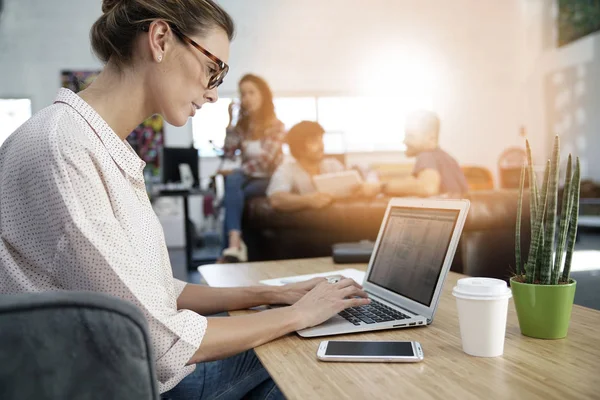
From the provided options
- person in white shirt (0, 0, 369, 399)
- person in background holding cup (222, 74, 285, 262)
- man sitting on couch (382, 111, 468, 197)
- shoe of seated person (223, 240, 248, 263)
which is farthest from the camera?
person in background holding cup (222, 74, 285, 262)

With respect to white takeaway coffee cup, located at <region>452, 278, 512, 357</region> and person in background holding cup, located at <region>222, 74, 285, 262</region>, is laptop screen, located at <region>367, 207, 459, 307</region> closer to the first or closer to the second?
white takeaway coffee cup, located at <region>452, 278, 512, 357</region>

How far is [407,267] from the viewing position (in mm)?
1217

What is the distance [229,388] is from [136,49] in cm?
68

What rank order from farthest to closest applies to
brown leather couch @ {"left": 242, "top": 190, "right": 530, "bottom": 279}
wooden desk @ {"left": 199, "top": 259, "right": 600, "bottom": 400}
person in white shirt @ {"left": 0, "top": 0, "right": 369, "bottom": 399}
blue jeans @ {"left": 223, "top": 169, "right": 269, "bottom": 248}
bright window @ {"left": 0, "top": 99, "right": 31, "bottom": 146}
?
1. bright window @ {"left": 0, "top": 99, "right": 31, "bottom": 146}
2. blue jeans @ {"left": 223, "top": 169, "right": 269, "bottom": 248}
3. brown leather couch @ {"left": 242, "top": 190, "right": 530, "bottom": 279}
4. person in white shirt @ {"left": 0, "top": 0, "right": 369, "bottom": 399}
5. wooden desk @ {"left": 199, "top": 259, "right": 600, "bottom": 400}

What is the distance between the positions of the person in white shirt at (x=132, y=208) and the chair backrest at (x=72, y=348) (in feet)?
0.94

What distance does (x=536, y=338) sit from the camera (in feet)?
3.05

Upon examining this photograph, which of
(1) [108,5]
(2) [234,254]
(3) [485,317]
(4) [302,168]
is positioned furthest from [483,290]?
(2) [234,254]

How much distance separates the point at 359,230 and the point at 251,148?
7.10 ft

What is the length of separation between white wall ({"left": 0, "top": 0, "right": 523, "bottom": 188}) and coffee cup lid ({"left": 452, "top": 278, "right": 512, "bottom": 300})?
7874 mm

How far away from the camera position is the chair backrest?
0.52 m

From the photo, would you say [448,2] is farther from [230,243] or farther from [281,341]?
[281,341]

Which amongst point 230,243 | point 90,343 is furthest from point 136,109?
point 230,243

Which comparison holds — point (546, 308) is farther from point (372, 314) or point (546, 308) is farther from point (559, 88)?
point (559, 88)

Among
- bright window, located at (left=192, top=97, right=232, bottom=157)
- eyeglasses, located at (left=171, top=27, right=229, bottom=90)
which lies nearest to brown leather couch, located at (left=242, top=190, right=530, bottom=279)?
eyeglasses, located at (left=171, top=27, right=229, bottom=90)
